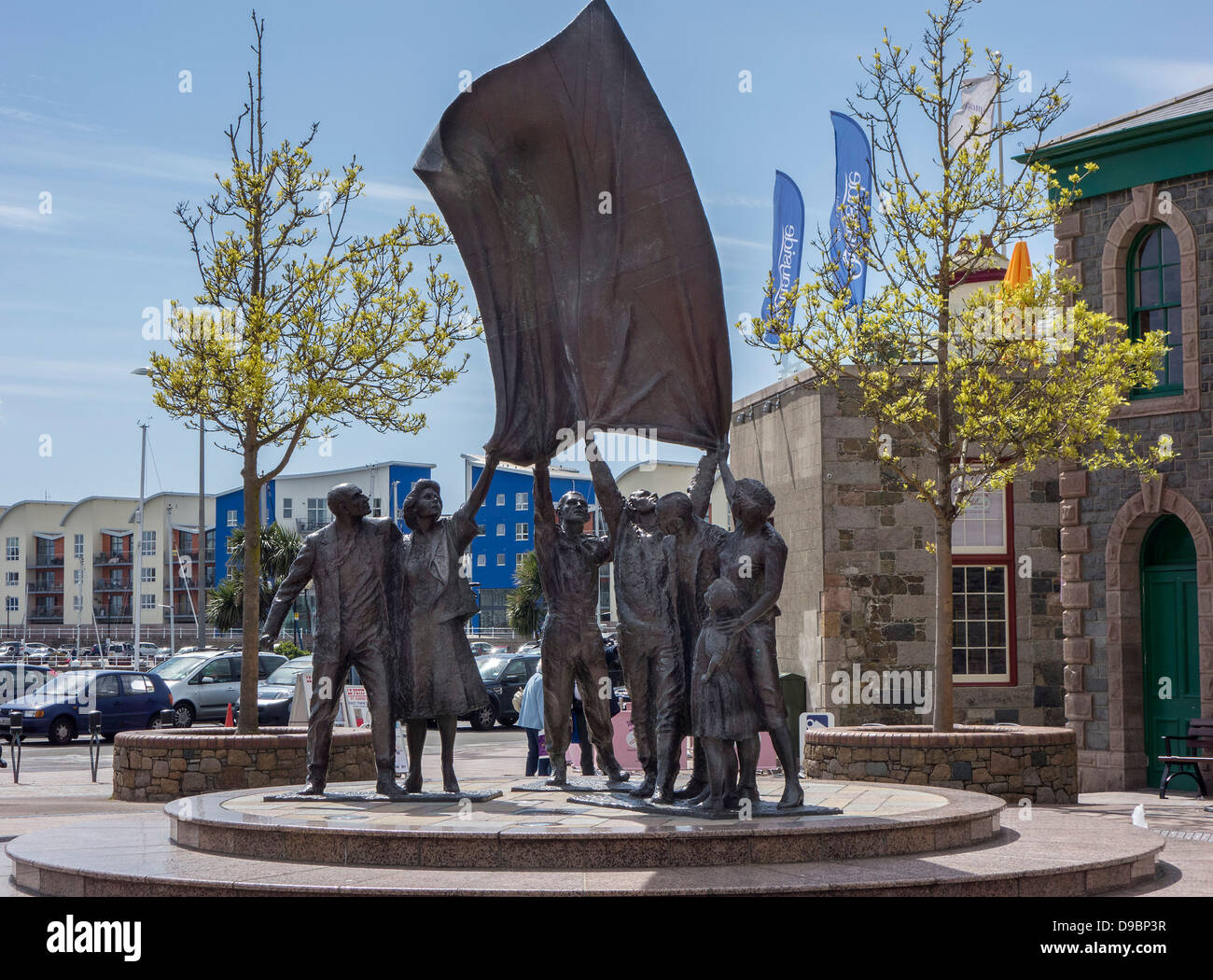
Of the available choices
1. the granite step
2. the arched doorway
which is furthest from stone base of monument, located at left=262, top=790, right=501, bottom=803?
the arched doorway

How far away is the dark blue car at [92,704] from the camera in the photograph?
80.2ft

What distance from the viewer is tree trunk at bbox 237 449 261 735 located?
14984mm

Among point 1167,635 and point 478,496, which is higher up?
point 478,496

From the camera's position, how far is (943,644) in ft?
48.2

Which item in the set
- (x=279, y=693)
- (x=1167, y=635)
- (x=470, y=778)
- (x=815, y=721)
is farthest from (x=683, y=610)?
(x=279, y=693)

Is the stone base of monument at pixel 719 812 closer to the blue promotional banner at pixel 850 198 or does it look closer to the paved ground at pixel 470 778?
the paved ground at pixel 470 778

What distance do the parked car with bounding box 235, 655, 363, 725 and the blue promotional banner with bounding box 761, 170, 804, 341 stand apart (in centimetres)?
998

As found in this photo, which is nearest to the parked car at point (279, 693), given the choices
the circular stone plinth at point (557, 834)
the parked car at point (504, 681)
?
the parked car at point (504, 681)

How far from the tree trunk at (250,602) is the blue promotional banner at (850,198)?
264 inches

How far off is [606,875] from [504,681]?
21393 millimetres

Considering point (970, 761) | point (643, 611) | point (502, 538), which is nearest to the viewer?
point (643, 611)

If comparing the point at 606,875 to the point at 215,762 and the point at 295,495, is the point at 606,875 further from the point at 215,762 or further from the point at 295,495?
the point at 295,495

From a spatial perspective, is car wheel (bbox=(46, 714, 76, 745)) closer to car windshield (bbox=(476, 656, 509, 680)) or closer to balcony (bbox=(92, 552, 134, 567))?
car windshield (bbox=(476, 656, 509, 680))

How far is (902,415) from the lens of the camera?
48.7 feet
